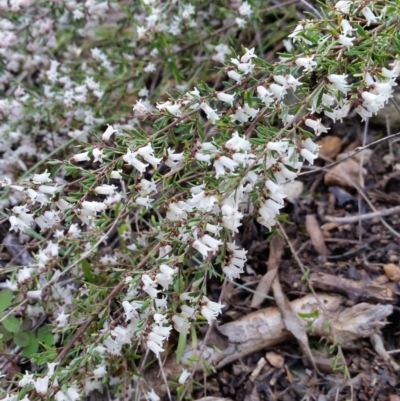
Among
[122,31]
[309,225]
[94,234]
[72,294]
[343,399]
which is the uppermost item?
[122,31]

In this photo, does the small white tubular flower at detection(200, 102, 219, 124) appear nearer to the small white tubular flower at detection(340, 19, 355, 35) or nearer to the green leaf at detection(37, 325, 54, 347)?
the small white tubular flower at detection(340, 19, 355, 35)

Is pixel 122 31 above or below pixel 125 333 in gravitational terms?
above

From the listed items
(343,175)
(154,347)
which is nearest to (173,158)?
(154,347)

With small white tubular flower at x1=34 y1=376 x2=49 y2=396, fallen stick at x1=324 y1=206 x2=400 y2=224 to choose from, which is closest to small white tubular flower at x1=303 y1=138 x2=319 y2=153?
fallen stick at x1=324 y1=206 x2=400 y2=224

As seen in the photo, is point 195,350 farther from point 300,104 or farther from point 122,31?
point 122,31

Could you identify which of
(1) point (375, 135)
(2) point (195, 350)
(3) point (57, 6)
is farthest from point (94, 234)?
(1) point (375, 135)

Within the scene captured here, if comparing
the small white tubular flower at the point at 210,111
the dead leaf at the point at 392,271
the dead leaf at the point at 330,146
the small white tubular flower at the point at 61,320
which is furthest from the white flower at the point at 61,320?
the dead leaf at the point at 330,146

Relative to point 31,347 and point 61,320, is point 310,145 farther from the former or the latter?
point 31,347
